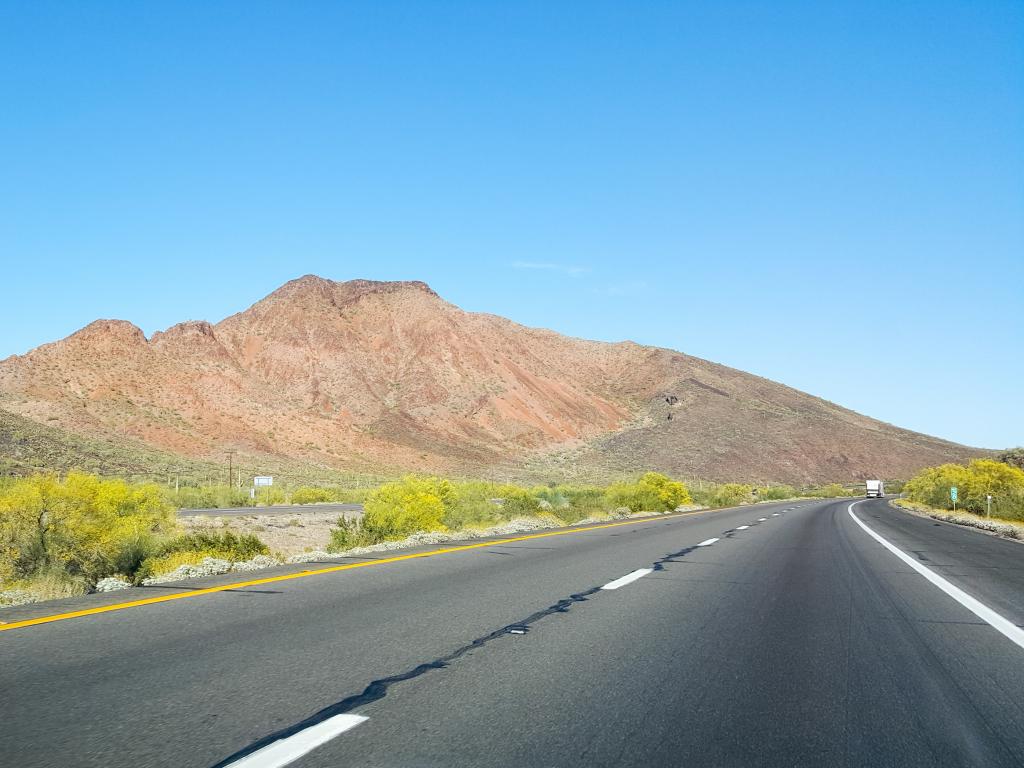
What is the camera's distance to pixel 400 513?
74.2ft

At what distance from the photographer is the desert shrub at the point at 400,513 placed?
21.2 meters

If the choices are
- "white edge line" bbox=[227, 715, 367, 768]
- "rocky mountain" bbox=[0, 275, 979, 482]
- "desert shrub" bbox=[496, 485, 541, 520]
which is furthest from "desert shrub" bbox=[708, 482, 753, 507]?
"white edge line" bbox=[227, 715, 367, 768]

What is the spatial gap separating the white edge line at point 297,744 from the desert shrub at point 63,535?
910 cm

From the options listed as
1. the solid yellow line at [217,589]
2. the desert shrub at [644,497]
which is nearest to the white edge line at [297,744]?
the solid yellow line at [217,589]

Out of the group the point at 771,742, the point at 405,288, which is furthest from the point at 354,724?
the point at 405,288

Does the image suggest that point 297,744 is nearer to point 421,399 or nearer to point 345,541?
point 345,541

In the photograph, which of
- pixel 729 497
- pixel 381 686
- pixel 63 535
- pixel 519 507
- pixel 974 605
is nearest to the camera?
pixel 381 686

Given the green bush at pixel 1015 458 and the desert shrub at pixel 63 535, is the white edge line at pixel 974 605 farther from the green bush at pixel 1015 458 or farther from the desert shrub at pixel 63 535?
the green bush at pixel 1015 458

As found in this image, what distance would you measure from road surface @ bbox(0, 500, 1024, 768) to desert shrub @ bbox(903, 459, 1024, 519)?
32802 millimetres

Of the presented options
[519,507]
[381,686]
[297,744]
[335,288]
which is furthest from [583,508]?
[335,288]

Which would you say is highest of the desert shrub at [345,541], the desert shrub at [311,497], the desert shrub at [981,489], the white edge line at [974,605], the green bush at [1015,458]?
the green bush at [1015,458]

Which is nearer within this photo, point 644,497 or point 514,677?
point 514,677

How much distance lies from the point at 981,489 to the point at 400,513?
36.0 metres

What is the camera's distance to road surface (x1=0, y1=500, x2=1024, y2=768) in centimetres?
420
